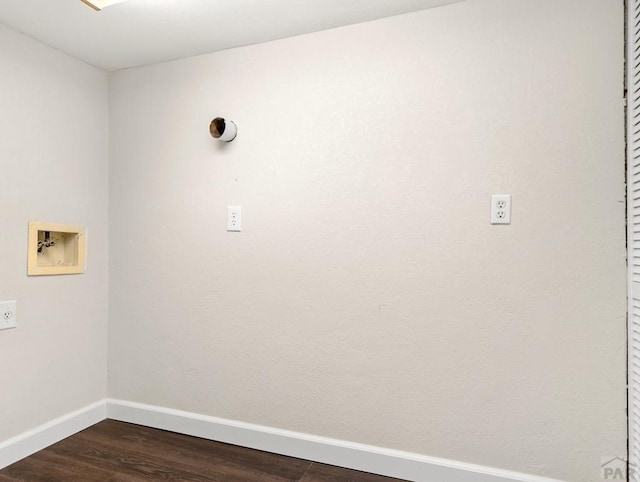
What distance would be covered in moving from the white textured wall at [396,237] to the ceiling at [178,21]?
0.08 metres

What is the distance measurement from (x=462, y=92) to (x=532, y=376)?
3.81 feet

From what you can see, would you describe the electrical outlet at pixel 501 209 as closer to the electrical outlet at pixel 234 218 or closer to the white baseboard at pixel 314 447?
the white baseboard at pixel 314 447

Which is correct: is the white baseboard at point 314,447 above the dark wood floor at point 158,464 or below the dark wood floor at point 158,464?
above

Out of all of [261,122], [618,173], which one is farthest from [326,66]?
[618,173]

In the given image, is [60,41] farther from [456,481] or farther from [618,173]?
[456,481]

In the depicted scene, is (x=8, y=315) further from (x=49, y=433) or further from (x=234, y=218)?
(x=234, y=218)

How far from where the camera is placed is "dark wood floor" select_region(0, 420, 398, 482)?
170 centimetres

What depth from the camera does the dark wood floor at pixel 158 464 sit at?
1.70 m

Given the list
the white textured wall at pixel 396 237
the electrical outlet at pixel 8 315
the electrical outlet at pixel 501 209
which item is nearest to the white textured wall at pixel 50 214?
the electrical outlet at pixel 8 315

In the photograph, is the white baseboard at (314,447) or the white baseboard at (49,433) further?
the white baseboard at (49,433)

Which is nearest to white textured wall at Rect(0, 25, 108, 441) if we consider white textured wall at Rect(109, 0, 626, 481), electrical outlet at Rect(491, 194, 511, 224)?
white textured wall at Rect(109, 0, 626, 481)

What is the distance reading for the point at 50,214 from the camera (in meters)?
2.00

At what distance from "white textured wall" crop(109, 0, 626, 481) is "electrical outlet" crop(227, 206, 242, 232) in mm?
40

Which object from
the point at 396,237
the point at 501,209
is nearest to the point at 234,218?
the point at 396,237
